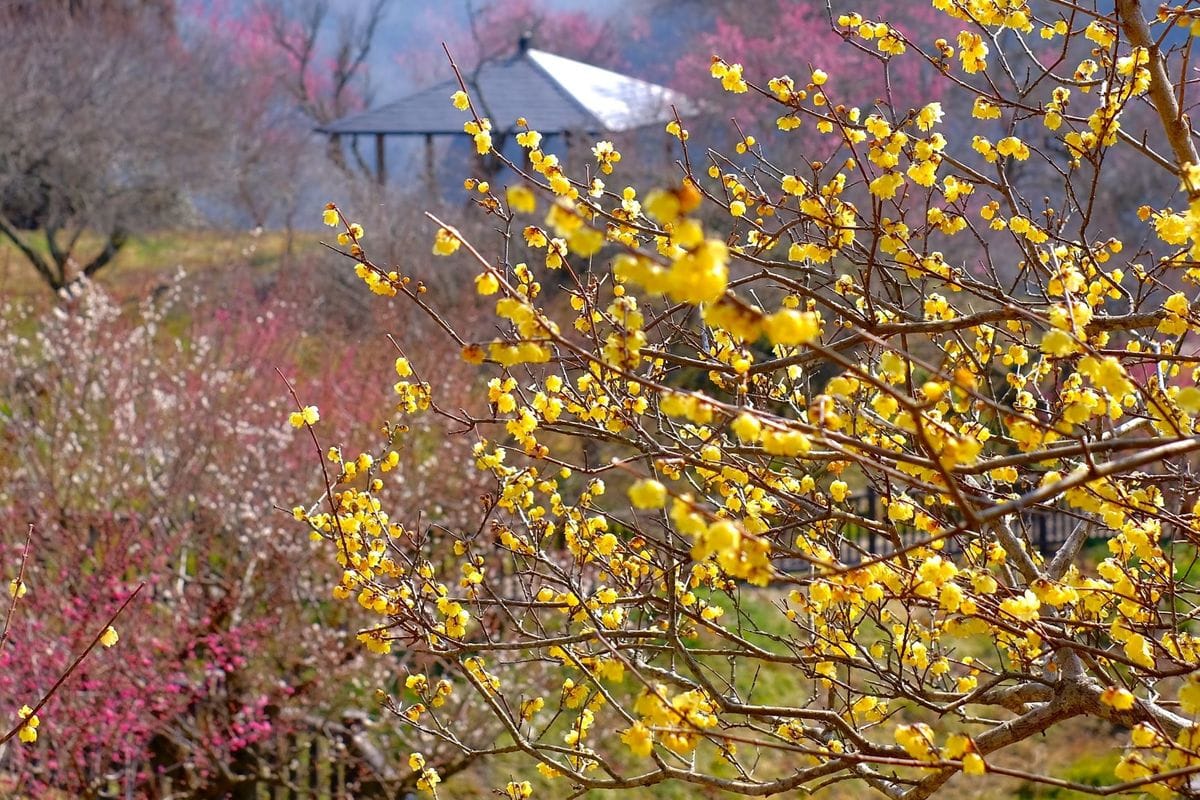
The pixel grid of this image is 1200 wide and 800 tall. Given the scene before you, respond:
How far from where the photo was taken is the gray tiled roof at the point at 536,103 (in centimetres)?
1855

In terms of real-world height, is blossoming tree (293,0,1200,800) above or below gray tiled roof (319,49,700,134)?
below

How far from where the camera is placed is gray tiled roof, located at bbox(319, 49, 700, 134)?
60.8ft

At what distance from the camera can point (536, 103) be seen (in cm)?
1933

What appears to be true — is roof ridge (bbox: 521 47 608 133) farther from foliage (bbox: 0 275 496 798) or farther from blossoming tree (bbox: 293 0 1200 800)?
blossoming tree (bbox: 293 0 1200 800)

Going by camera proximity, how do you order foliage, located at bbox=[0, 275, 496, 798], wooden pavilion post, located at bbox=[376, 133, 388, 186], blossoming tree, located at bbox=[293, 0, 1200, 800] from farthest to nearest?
wooden pavilion post, located at bbox=[376, 133, 388, 186] → foliage, located at bbox=[0, 275, 496, 798] → blossoming tree, located at bbox=[293, 0, 1200, 800]

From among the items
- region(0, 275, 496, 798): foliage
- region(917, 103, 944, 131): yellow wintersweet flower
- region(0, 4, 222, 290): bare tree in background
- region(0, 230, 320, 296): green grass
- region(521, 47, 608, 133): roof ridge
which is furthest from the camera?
region(521, 47, 608, 133): roof ridge

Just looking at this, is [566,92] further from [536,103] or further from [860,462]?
[860,462]

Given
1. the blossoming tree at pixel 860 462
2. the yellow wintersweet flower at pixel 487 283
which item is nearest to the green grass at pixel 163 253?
the blossoming tree at pixel 860 462

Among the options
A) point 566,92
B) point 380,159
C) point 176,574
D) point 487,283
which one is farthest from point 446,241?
point 380,159

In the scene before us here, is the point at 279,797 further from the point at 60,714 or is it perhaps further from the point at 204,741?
the point at 60,714

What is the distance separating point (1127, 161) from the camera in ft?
56.9

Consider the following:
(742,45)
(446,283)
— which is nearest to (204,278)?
(446,283)

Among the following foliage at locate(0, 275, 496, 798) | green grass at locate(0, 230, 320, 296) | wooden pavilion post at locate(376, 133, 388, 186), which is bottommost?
foliage at locate(0, 275, 496, 798)

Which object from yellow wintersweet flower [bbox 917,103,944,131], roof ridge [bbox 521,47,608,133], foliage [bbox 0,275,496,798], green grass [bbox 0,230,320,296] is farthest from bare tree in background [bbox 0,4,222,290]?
yellow wintersweet flower [bbox 917,103,944,131]
